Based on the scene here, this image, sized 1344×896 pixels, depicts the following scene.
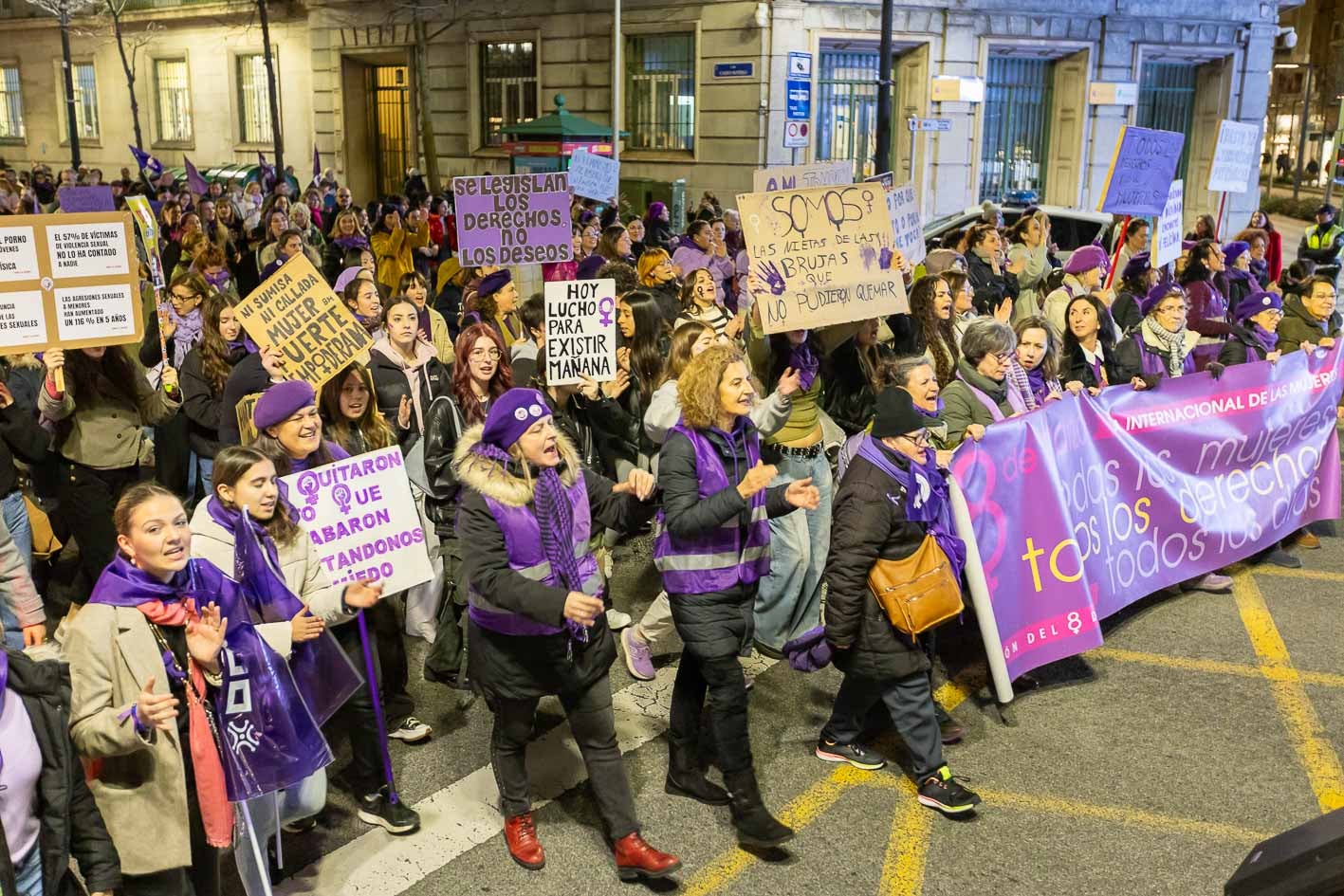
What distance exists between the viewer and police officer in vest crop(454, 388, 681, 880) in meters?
4.45

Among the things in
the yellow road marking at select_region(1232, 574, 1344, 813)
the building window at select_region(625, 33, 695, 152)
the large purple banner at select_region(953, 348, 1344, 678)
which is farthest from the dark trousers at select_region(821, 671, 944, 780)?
the building window at select_region(625, 33, 695, 152)

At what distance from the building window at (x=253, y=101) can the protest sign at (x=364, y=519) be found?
31898 mm

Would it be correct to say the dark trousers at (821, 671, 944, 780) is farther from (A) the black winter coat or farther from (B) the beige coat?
(A) the black winter coat

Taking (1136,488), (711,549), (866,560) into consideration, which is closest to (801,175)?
(1136,488)

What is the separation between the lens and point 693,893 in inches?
181

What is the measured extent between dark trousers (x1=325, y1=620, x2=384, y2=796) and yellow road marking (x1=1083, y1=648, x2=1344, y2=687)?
379 centimetres

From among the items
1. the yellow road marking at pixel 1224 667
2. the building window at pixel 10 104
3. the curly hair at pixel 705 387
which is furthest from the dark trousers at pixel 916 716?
the building window at pixel 10 104

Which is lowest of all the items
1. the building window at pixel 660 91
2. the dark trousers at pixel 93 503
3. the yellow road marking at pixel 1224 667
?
the yellow road marking at pixel 1224 667

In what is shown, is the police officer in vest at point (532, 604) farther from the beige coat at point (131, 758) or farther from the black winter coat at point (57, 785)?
the black winter coat at point (57, 785)

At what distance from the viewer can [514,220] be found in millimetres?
8422

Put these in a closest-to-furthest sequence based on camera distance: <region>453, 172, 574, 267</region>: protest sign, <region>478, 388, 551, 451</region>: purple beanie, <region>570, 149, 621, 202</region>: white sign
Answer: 1. <region>478, 388, 551, 451</region>: purple beanie
2. <region>453, 172, 574, 267</region>: protest sign
3. <region>570, 149, 621, 202</region>: white sign

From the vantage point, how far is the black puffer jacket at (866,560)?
16.3ft

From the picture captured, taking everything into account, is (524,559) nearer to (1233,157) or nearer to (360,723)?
(360,723)

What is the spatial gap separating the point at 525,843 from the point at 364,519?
136cm
